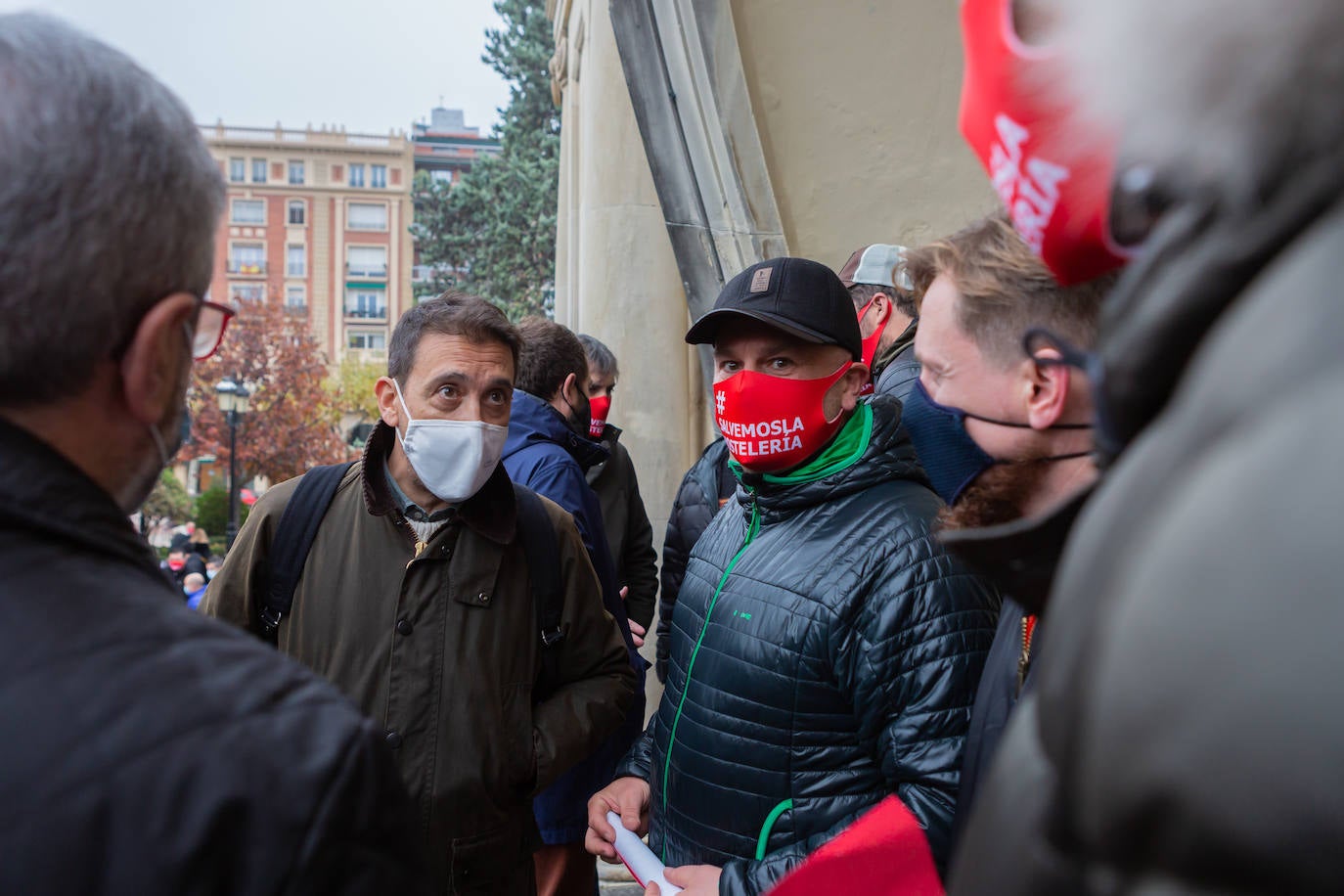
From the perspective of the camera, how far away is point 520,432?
13.9ft

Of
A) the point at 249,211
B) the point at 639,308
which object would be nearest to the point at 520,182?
the point at 639,308

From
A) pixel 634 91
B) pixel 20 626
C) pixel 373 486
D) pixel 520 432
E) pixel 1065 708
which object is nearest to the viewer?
pixel 1065 708

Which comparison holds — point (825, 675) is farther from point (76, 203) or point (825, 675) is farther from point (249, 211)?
point (249, 211)

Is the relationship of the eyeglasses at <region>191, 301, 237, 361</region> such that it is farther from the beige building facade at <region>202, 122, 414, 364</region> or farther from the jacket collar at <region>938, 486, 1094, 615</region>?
the beige building facade at <region>202, 122, 414, 364</region>

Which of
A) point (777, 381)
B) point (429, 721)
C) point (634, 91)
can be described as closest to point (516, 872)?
point (429, 721)

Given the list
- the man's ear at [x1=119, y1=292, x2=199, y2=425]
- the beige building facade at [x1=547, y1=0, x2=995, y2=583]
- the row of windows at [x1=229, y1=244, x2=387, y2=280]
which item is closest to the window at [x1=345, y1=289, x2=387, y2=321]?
the row of windows at [x1=229, y1=244, x2=387, y2=280]

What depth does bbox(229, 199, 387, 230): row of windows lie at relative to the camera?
250 ft

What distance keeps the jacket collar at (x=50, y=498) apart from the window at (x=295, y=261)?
80.8 meters

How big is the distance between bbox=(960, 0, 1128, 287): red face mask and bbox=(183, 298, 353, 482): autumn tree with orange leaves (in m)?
35.3

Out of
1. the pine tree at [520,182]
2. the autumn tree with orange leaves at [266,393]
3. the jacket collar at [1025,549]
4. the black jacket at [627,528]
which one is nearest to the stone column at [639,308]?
the black jacket at [627,528]

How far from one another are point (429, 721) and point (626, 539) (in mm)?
2595

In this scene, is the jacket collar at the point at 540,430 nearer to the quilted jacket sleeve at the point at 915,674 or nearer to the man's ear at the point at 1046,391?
the quilted jacket sleeve at the point at 915,674

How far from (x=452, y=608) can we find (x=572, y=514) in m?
1.23

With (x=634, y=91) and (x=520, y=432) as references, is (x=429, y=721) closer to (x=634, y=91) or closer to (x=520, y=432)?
(x=520, y=432)
